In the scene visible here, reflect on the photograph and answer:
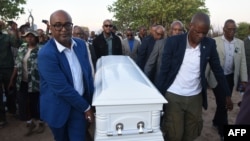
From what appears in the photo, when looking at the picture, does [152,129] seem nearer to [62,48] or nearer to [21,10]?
[62,48]

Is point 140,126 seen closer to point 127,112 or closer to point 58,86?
point 127,112

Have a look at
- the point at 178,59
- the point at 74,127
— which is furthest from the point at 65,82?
the point at 178,59

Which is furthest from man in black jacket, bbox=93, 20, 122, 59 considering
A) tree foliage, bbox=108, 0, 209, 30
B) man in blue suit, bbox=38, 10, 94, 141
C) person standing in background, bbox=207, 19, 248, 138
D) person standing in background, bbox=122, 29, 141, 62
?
tree foliage, bbox=108, 0, 209, 30

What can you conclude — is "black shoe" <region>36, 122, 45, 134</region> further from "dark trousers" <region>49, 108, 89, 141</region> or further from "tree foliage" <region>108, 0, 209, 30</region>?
"tree foliage" <region>108, 0, 209, 30</region>

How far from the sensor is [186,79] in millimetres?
2818

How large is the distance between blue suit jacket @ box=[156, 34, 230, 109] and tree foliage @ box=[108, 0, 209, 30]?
22.2 meters

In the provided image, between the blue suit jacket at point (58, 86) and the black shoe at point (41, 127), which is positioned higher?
the blue suit jacket at point (58, 86)

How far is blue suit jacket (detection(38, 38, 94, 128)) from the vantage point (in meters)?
2.26

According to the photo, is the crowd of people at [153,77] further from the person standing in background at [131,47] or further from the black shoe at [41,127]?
the person standing in background at [131,47]

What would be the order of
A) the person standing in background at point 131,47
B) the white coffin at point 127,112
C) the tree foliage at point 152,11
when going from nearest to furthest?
the white coffin at point 127,112 < the person standing in background at point 131,47 < the tree foliage at point 152,11

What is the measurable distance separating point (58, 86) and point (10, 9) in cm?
1441

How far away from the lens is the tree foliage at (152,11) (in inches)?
1014

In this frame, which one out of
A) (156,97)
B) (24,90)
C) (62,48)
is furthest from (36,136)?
(156,97)

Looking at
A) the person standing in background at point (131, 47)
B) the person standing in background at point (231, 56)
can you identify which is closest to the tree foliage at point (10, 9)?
the person standing in background at point (131, 47)
